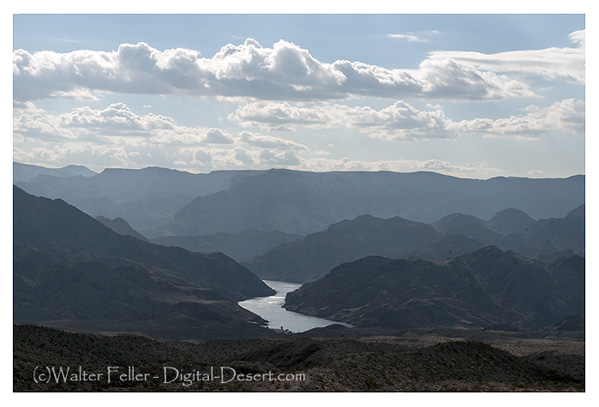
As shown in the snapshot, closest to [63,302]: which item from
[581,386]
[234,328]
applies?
[234,328]

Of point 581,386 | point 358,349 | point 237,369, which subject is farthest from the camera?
point 358,349

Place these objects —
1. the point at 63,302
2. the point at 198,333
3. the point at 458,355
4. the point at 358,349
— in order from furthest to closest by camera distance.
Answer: the point at 63,302 < the point at 198,333 < the point at 358,349 < the point at 458,355

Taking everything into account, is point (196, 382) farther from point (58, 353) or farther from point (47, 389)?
point (58, 353)

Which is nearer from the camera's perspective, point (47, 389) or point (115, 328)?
point (47, 389)

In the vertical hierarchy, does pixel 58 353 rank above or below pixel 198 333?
above

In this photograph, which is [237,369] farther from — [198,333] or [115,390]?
[198,333]

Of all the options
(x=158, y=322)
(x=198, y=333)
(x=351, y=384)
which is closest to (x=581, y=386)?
(x=351, y=384)

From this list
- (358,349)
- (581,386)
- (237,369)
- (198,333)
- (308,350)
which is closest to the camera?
(581,386)

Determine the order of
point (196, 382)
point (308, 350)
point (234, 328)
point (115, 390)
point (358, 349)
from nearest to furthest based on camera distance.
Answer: point (115, 390) < point (196, 382) < point (308, 350) < point (358, 349) < point (234, 328)

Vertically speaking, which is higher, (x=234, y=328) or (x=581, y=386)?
(x=581, y=386)
